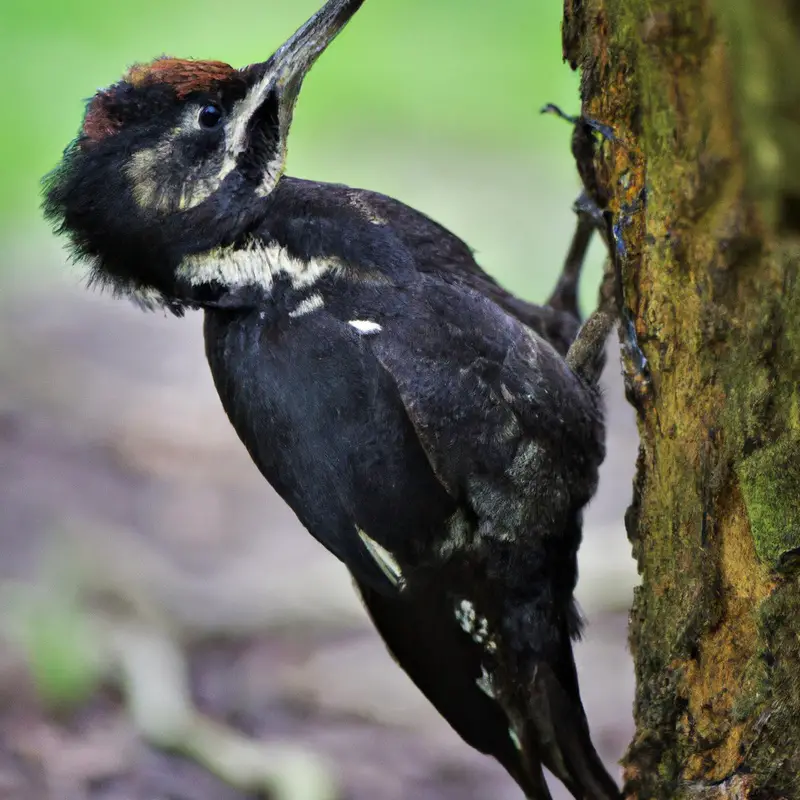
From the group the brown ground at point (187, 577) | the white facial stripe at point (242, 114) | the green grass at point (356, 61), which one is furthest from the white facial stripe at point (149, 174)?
the green grass at point (356, 61)

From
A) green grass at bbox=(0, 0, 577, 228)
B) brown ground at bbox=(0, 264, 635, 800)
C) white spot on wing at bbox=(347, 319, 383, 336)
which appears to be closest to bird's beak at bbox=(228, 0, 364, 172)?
white spot on wing at bbox=(347, 319, 383, 336)

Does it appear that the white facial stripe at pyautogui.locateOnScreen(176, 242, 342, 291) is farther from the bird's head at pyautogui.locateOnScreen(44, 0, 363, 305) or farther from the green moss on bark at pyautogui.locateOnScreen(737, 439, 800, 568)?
the green moss on bark at pyautogui.locateOnScreen(737, 439, 800, 568)

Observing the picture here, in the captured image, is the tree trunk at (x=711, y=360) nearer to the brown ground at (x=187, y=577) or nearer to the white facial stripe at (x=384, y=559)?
the white facial stripe at (x=384, y=559)

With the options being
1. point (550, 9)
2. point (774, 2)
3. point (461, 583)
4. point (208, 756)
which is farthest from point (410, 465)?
point (550, 9)

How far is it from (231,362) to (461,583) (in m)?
0.71

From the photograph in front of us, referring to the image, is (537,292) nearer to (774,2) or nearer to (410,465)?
(410,465)

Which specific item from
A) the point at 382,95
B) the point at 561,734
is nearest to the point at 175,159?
the point at 561,734

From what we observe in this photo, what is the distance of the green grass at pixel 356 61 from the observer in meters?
5.64

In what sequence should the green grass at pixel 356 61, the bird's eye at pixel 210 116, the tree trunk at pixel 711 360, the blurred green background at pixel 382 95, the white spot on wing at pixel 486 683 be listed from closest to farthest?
the tree trunk at pixel 711 360 < the bird's eye at pixel 210 116 < the white spot on wing at pixel 486 683 < the blurred green background at pixel 382 95 < the green grass at pixel 356 61

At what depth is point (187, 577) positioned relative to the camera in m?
3.95

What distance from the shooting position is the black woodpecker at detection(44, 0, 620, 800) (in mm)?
2248

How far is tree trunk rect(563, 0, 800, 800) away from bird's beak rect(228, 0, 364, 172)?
61 cm

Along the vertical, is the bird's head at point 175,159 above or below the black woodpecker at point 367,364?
above

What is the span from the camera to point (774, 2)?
140 centimetres
